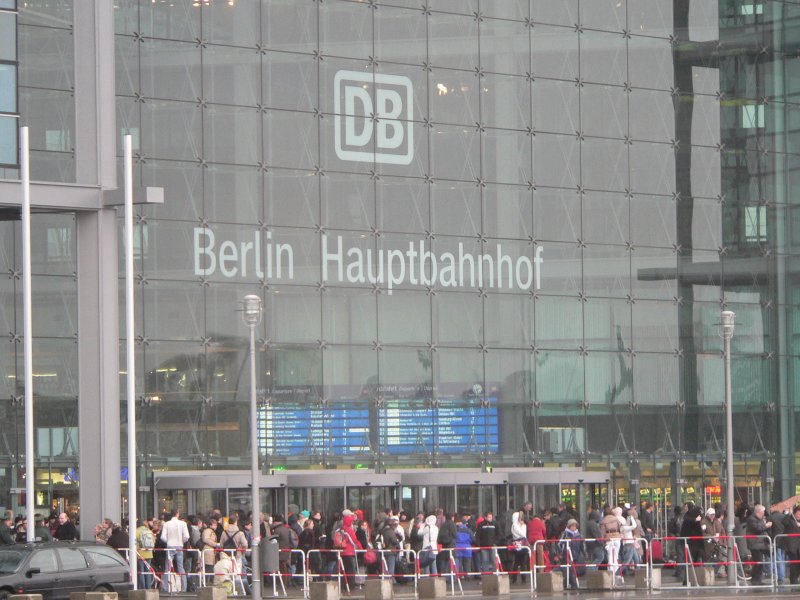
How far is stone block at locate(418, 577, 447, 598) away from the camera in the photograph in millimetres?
33312

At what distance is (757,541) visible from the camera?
36.1 metres

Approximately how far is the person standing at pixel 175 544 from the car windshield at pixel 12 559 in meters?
6.78

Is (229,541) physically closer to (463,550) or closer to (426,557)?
(426,557)

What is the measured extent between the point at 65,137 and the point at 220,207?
15.3 feet

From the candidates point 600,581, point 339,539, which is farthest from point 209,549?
point 600,581

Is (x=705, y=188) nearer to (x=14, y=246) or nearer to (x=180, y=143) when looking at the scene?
(x=180, y=143)

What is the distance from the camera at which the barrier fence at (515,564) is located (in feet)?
115

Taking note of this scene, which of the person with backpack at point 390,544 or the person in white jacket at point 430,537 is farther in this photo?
the person with backpack at point 390,544

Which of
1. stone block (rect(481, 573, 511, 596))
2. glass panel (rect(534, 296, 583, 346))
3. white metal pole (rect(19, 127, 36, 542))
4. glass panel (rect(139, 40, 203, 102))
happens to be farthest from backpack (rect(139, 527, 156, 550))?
glass panel (rect(534, 296, 583, 346))

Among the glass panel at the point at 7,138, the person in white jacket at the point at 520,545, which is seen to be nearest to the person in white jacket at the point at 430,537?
the person in white jacket at the point at 520,545

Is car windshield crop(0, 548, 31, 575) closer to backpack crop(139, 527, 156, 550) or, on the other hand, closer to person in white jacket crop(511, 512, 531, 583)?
backpack crop(139, 527, 156, 550)

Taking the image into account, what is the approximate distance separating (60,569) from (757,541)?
1459 cm

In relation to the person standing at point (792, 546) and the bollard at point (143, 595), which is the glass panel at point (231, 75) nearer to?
the person standing at point (792, 546)

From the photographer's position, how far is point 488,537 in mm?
38031
